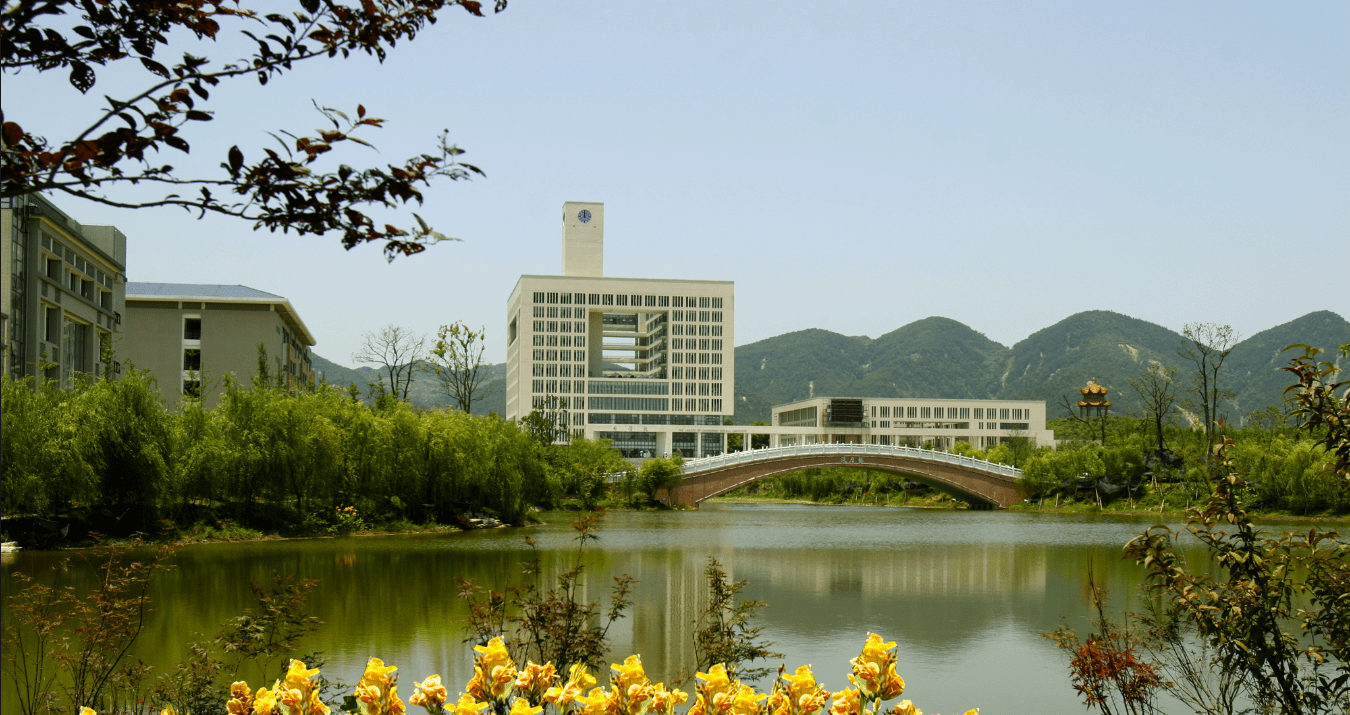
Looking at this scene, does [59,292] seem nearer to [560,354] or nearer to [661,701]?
[661,701]

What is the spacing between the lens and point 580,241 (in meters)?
89.6

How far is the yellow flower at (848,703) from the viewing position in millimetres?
3068

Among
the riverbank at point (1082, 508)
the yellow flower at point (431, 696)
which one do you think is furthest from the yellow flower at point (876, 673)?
the riverbank at point (1082, 508)

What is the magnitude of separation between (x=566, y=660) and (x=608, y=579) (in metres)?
9.32

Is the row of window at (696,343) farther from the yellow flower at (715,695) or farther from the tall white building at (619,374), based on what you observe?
the yellow flower at (715,695)

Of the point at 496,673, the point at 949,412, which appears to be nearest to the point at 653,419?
the point at 949,412

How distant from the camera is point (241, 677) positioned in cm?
760

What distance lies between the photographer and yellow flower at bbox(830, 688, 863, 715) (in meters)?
3.07

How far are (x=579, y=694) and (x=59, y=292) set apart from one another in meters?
39.7

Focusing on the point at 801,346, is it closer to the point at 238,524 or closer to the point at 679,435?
the point at 679,435

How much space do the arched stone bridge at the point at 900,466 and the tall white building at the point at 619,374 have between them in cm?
4029

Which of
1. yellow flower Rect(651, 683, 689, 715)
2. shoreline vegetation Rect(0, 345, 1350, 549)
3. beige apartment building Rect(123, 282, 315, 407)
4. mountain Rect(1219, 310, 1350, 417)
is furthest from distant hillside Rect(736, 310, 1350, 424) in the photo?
yellow flower Rect(651, 683, 689, 715)

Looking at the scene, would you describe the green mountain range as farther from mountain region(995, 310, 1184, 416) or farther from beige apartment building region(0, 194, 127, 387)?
beige apartment building region(0, 194, 127, 387)

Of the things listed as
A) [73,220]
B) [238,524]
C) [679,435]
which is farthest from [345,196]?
[679,435]
